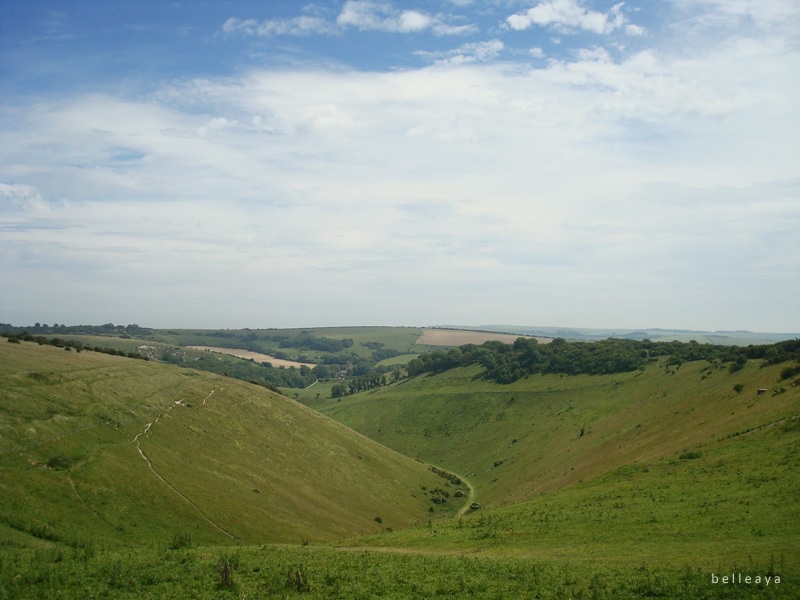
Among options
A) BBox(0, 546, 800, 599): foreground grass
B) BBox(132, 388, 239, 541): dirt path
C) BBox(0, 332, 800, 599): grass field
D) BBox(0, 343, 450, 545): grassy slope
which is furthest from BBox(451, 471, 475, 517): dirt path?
BBox(0, 546, 800, 599): foreground grass

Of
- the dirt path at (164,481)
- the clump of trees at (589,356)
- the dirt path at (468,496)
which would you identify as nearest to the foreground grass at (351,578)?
the dirt path at (164,481)

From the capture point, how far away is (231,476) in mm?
53312

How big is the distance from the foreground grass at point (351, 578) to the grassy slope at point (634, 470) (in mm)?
3412

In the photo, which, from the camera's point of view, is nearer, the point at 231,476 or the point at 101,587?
the point at 101,587

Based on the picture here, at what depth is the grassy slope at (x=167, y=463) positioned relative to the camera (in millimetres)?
34875

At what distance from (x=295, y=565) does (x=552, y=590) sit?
12258 mm

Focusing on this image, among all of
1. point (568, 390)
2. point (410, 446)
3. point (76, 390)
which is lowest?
point (410, 446)

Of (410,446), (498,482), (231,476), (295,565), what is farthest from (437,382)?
(295,565)

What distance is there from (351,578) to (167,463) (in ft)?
104

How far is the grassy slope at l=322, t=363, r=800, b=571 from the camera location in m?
28.7

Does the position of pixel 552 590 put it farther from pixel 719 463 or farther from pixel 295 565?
pixel 719 463

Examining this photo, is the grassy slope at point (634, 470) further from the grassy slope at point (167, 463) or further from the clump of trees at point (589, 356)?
the grassy slope at point (167, 463)

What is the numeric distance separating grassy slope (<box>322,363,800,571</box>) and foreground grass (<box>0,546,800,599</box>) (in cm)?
341

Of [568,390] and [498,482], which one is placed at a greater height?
[568,390]
